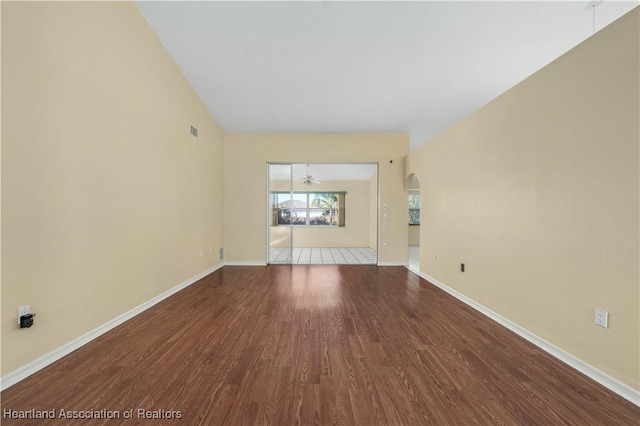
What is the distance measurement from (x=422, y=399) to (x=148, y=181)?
11.6ft

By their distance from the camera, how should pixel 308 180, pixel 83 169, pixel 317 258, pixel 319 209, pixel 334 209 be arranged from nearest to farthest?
→ pixel 83 169 < pixel 317 258 < pixel 308 180 < pixel 319 209 < pixel 334 209

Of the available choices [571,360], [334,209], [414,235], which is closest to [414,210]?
[414,235]

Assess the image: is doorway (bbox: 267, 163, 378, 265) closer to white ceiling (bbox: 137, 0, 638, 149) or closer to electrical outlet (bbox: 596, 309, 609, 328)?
white ceiling (bbox: 137, 0, 638, 149)

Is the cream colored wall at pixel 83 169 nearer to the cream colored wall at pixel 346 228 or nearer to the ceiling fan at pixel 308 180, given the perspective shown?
the ceiling fan at pixel 308 180

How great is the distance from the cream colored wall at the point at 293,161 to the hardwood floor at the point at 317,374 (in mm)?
2566

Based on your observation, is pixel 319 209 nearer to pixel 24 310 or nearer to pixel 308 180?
pixel 308 180

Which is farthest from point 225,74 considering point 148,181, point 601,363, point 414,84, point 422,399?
point 601,363

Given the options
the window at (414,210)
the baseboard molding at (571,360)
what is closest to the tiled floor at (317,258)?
the baseboard molding at (571,360)

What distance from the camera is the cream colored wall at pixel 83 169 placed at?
1653mm

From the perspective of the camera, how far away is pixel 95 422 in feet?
4.29

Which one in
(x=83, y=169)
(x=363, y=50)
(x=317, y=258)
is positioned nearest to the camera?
(x=83, y=169)

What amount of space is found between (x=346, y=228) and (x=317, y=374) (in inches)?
267

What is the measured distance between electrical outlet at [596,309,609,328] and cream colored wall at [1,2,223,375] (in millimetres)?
4057

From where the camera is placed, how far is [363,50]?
130 inches
